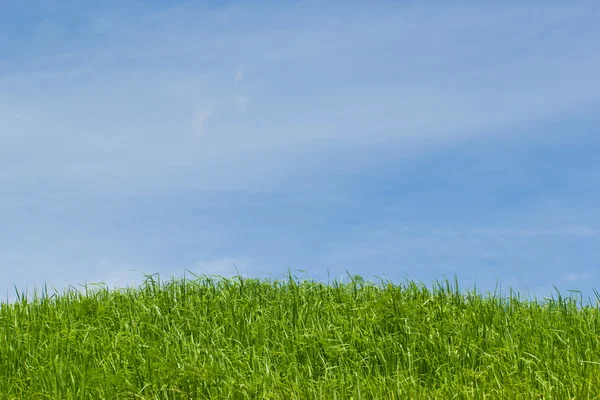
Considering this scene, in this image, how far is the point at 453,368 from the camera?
690cm

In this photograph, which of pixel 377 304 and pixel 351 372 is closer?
pixel 351 372

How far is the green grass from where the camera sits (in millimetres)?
6277

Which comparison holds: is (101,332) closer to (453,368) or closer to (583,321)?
(453,368)

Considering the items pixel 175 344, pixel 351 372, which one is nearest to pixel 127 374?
pixel 175 344

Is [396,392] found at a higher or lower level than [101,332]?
lower

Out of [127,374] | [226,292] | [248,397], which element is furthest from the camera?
[226,292]

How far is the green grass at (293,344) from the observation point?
6.28m

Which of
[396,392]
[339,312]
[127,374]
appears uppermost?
[339,312]

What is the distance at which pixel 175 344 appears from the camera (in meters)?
7.48

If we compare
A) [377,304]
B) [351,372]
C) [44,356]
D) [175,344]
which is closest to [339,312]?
[377,304]

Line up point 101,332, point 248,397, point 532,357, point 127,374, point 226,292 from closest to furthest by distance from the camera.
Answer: point 248,397, point 127,374, point 532,357, point 101,332, point 226,292

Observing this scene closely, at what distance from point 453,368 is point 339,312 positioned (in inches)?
81.4

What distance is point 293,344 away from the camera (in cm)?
744

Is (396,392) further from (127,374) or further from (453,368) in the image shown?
(127,374)
